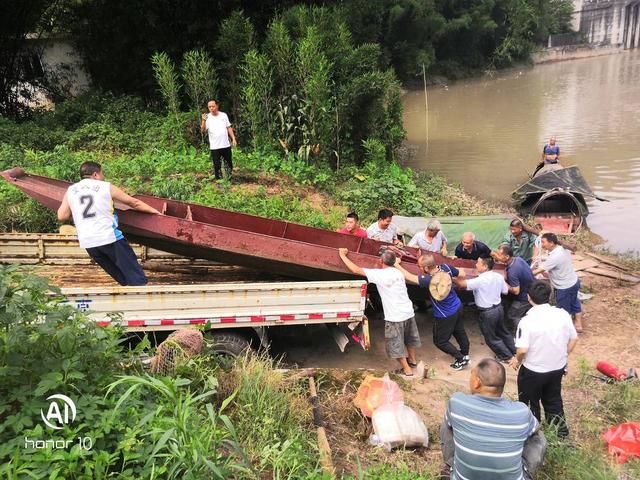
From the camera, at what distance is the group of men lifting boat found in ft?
8.64

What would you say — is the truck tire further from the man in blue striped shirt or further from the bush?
the man in blue striped shirt

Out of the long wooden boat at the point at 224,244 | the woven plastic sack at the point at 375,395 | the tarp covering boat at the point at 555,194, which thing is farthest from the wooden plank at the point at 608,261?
the woven plastic sack at the point at 375,395

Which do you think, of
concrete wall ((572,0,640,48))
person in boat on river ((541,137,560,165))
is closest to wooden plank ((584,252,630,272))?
person in boat on river ((541,137,560,165))

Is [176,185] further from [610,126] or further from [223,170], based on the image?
[610,126]

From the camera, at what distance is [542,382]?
399 centimetres

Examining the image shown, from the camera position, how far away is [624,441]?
3.84 m

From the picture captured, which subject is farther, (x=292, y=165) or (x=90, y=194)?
(x=292, y=165)

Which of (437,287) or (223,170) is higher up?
(223,170)

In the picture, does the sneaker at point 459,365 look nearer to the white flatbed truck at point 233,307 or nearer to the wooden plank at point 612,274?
the white flatbed truck at point 233,307

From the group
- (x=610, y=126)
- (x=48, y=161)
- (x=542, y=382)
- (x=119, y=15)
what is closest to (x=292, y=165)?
(x=48, y=161)

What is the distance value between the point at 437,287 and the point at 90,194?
352 cm

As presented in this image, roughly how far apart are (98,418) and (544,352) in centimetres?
316

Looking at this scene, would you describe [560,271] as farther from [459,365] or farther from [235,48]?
[235,48]

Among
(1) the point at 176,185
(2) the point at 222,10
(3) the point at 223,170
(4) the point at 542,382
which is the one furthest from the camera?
(2) the point at 222,10
